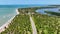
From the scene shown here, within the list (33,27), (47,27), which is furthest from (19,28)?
(47,27)

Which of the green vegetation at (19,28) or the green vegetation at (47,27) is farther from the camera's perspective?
the green vegetation at (19,28)

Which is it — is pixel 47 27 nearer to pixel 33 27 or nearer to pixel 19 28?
pixel 33 27

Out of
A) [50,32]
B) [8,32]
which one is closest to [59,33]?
[50,32]

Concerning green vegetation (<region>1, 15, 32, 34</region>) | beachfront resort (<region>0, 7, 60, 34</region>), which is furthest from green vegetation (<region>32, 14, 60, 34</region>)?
green vegetation (<region>1, 15, 32, 34</region>)

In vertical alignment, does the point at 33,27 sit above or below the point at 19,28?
below

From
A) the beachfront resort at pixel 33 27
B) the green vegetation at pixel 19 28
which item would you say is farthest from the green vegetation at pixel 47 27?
the green vegetation at pixel 19 28

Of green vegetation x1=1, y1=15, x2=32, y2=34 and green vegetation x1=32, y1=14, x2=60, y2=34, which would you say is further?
green vegetation x1=1, y1=15, x2=32, y2=34

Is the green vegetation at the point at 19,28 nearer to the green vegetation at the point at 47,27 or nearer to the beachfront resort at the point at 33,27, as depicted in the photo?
the beachfront resort at the point at 33,27

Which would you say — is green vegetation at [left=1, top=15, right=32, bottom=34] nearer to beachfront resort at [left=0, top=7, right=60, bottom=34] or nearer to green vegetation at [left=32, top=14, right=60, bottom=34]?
beachfront resort at [left=0, top=7, right=60, bottom=34]

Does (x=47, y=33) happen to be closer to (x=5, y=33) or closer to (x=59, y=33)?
(x=59, y=33)

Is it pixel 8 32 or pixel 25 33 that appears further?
pixel 8 32

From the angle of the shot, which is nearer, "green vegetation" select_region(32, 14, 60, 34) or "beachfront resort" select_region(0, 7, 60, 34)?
"green vegetation" select_region(32, 14, 60, 34)
